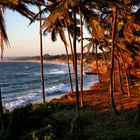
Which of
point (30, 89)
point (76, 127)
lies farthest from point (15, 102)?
point (76, 127)

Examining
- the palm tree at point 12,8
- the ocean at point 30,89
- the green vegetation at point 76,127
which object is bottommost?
the ocean at point 30,89

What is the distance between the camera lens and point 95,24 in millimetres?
21016

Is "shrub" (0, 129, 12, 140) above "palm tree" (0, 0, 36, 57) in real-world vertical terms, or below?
below

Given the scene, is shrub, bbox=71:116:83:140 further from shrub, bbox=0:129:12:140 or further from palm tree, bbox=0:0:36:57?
palm tree, bbox=0:0:36:57

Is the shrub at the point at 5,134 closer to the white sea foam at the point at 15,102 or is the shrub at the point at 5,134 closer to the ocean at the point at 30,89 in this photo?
the ocean at the point at 30,89

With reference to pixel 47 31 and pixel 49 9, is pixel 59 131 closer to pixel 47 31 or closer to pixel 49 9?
pixel 49 9

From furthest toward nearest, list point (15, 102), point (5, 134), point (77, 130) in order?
→ 1. point (15, 102)
2. point (77, 130)
3. point (5, 134)

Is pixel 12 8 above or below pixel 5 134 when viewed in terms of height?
above

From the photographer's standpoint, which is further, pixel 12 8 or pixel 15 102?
pixel 15 102

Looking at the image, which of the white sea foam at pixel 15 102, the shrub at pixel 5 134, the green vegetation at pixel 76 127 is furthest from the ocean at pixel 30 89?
the shrub at pixel 5 134

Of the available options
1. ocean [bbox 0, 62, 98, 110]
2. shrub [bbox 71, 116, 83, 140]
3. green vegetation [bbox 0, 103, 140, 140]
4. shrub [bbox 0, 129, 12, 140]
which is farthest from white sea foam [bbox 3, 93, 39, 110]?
shrub [bbox 71, 116, 83, 140]

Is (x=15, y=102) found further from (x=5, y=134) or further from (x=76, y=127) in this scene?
(x=76, y=127)

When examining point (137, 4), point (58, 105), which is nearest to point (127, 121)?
point (137, 4)

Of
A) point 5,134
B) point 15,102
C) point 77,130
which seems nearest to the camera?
point 5,134
